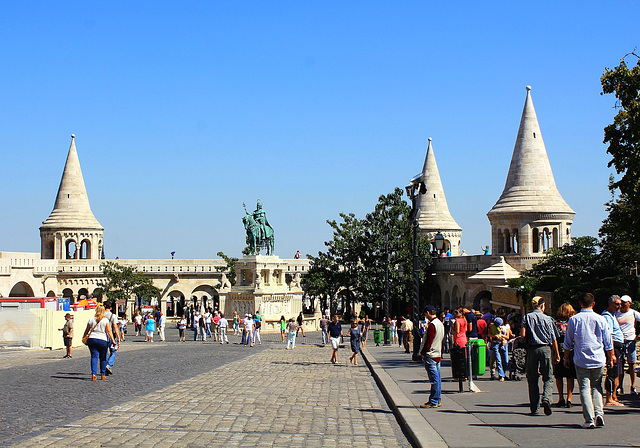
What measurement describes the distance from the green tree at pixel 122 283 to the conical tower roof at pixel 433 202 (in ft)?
64.5

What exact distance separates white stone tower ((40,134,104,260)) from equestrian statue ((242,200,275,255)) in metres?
19.8

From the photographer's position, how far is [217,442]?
823 cm

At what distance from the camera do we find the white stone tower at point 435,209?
56472 millimetres

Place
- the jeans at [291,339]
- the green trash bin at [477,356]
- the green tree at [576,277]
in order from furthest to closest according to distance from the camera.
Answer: the jeans at [291,339] → the green tree at [576,277] → the green trash bin at [477,356]

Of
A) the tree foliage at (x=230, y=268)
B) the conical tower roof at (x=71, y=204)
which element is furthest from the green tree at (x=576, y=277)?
the conical tower roof at (x=71, y=204)

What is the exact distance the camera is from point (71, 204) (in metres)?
59.4

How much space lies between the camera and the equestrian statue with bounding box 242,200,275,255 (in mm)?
43688

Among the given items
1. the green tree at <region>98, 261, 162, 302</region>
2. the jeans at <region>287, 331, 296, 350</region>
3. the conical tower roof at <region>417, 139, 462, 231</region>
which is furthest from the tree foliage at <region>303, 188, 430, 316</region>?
the jeans at <region>287, 331, 296, 350</region>

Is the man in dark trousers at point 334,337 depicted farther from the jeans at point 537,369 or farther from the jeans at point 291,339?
the jeans at point 537,369

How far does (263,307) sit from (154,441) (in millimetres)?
34017

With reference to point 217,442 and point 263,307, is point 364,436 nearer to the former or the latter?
point 217,442

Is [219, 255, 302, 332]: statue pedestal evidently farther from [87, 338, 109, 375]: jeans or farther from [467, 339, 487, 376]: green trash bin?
[467, 339, 487, 376]: green trash bin

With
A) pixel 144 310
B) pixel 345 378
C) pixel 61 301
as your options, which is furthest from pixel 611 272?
pixel 144 310

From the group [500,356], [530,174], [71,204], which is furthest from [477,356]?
[71,204]
